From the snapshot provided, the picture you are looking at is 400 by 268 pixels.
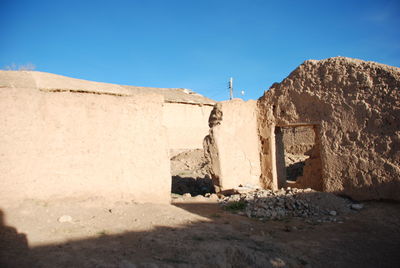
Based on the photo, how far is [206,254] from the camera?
11.1 ft

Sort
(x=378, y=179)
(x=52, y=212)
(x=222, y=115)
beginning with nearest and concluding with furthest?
(x=52, y=212) → (x=378, y=179) → (x=222, y=115)

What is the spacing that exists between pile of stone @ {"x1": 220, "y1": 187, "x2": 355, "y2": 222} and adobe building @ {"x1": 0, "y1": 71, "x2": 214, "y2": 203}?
174 cm

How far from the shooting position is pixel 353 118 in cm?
605

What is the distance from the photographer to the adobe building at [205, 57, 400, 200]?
18.4ft

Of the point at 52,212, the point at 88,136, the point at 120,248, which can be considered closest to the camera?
the point at 120,248

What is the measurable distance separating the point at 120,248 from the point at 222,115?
4.56 metres

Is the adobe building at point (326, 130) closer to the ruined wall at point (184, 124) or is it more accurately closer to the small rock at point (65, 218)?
the small rock at point (65, 218)

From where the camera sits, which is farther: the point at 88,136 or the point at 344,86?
the point at 344,86

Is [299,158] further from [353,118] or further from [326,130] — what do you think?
[353,118]

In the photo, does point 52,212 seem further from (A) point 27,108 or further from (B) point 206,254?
(B) point 206,254

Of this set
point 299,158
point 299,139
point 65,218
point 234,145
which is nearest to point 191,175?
point 234,145

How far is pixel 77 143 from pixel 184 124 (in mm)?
13984

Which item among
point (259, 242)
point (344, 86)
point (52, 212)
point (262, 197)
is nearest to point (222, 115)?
point (262, 197)

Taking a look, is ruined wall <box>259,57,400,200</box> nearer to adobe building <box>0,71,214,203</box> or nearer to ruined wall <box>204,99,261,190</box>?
ruined wall <box>204,99,261,190</box>
